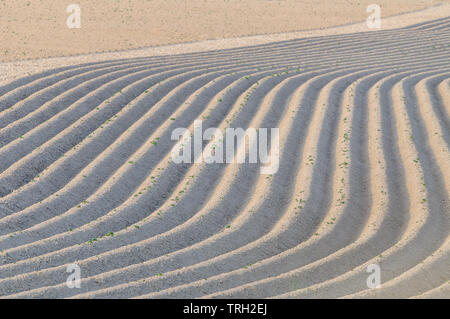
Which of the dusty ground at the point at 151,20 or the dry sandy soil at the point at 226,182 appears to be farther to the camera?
the dusty ground at the point at 151,20

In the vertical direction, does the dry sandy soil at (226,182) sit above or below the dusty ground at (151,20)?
below

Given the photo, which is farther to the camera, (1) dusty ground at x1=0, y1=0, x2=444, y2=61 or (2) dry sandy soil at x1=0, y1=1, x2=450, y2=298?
(1) dusty ground at x1=0, y1=0, x2=444, y2=61

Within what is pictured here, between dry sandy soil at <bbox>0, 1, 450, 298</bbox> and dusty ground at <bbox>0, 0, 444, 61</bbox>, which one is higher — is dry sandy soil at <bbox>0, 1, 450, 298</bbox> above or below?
below

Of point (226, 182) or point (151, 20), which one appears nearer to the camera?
point (226, 182)

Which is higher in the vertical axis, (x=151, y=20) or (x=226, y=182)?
(x=151, y=20)

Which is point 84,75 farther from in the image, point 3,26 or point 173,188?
point 3,26
